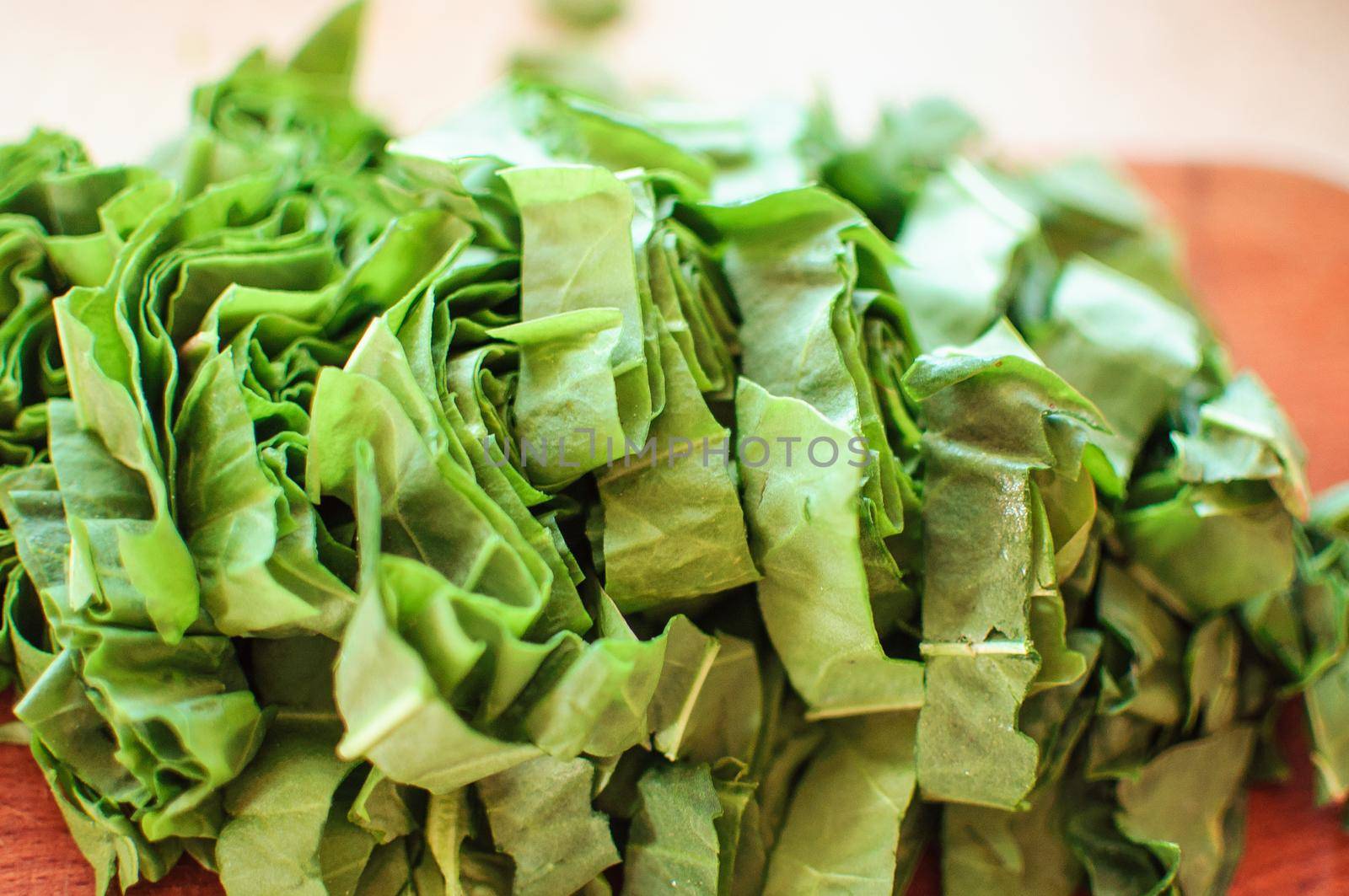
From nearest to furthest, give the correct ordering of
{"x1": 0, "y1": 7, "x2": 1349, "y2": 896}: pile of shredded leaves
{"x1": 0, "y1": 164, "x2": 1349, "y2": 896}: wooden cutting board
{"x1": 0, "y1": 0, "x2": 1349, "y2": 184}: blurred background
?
{"x1": 0, "y1": 7, "x2": 1349, "y2": 896}: pile of shredded leaves
{"x1": 0, "y1": 164, "x2": 1349, "y2": 896}: wooden cutting board
{"x1": 0, "y1": 0, "x2": 1349, "y2": 184}: blurred background

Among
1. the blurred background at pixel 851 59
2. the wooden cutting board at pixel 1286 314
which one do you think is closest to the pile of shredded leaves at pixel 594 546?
the wooden cutting board at pixel 1286 314

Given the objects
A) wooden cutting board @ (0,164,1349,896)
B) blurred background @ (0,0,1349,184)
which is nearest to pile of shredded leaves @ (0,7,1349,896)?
wooden cutting board @ (0,164,1349,896)

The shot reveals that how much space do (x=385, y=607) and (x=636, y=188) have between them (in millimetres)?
552

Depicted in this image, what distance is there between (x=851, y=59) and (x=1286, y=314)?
3.53 feet

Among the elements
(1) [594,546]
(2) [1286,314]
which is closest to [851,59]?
(2) [1286,314]

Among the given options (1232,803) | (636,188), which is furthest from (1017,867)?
(636,188)

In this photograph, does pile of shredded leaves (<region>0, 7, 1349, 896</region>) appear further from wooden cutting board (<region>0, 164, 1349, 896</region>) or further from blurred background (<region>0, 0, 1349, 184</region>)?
blurred background (<region>0, 0, 1349, 184</region>)

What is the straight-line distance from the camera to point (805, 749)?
46.1 inches

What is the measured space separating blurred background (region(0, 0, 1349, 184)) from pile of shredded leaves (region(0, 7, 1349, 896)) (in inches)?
28.8

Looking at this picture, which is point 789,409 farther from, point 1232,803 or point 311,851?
point 1232,803

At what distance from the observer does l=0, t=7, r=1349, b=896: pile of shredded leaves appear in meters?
0.91

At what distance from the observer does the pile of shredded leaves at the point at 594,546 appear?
0.91 meters

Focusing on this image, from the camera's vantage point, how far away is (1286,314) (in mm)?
1723

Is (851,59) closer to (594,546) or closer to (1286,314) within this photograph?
(1286,314)
